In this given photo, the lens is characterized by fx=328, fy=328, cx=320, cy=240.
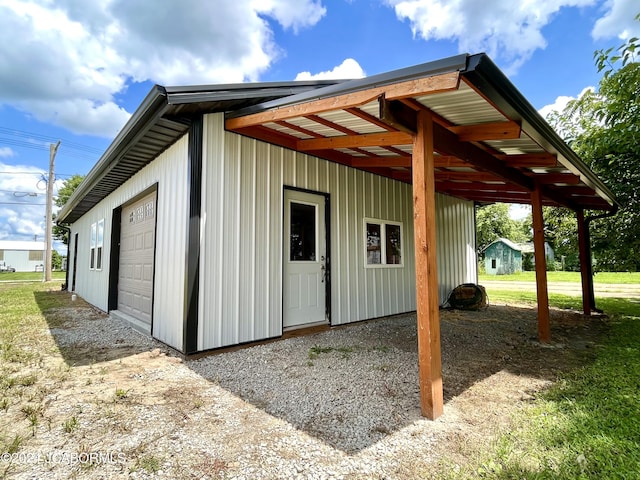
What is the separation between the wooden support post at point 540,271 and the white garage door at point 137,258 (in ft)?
18.9

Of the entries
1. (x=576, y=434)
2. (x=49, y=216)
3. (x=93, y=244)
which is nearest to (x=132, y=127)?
(x=576, y=434)

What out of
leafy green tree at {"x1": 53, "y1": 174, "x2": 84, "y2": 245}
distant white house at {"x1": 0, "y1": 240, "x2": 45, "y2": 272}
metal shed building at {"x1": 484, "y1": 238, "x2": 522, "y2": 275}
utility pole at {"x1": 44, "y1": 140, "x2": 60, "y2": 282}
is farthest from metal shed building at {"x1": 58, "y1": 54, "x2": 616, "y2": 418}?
distant white house at {"x1": 0, "y1": 240, "x2": 45, "y2": 272}

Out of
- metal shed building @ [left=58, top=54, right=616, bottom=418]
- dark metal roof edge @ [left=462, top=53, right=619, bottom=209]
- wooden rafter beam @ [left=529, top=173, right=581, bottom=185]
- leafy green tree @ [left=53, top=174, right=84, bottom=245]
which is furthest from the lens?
leafy green tree @ [left=53, top=174, right=84, bottom=245]

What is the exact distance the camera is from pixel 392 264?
640 centimetres

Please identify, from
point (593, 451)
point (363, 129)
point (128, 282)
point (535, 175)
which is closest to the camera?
point (593, 451)

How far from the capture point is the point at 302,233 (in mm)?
5000

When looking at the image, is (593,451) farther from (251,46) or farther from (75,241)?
(75,241)

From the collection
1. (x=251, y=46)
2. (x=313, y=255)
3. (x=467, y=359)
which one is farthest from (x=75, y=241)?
(x=467, y=359)

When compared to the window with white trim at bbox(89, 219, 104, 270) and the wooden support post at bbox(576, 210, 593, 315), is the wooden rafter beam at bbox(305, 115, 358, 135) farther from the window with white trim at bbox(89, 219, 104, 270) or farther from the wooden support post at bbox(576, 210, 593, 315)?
the window with white trim at bbox(89, 219, 104, 270)

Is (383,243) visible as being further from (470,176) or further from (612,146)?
(612,146)

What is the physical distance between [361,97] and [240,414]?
8.25 ft

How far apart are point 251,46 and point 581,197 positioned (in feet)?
28.7

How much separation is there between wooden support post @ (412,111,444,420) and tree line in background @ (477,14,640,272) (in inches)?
173

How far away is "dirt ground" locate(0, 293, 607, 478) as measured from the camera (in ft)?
5.78
